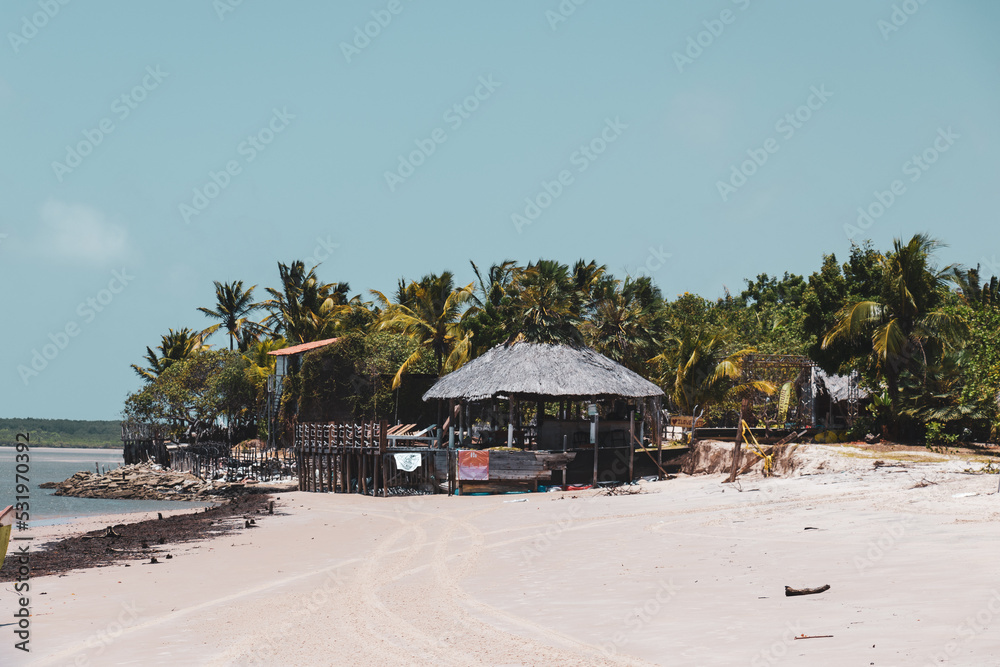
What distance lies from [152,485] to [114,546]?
1028 inches

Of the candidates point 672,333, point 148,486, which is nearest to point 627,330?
point 672,333

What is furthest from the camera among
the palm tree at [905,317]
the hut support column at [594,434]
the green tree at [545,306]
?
the green tree at [545,306]

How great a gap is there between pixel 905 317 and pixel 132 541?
2340cm

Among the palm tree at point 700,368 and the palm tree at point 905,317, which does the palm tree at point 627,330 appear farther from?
the palm tree at point 905,317

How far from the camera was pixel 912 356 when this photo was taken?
2792cm

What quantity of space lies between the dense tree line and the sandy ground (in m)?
9.33

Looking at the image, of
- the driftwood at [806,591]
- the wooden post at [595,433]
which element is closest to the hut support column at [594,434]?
the wooden post at [595,433]

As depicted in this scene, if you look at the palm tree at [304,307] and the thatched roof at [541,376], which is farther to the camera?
the palm tree at [304,307]

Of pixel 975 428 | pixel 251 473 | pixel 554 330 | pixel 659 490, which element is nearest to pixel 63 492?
pixel 251 473

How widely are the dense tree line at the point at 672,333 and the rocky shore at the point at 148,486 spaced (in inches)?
318

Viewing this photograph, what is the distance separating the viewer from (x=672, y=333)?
1741 inches

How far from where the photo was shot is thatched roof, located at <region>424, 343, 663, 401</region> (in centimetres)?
3033

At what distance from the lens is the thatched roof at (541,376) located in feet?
99.5

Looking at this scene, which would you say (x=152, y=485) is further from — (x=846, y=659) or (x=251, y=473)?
(x=846, y=659)
